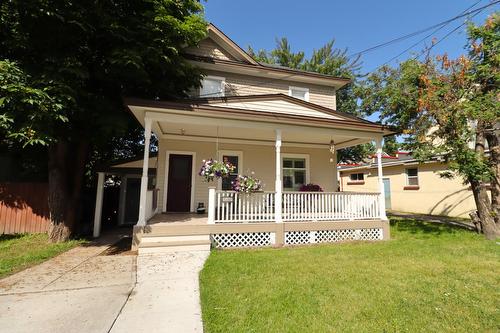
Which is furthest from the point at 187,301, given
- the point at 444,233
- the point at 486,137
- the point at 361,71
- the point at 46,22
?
the point at 361,71

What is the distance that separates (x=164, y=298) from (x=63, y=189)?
19.6 feet

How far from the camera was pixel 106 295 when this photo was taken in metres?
3.79

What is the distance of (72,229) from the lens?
7.88 m

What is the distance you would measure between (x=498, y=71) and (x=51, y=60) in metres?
12.5

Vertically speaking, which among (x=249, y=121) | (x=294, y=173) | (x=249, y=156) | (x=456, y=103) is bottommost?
(x=294, y=173)

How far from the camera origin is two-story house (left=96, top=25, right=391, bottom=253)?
260 inches

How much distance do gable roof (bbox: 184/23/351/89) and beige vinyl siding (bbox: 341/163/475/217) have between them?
724 cm

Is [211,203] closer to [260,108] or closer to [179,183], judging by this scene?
[179,183]

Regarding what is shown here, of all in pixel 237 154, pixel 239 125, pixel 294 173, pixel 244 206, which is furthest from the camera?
pixel 294 173

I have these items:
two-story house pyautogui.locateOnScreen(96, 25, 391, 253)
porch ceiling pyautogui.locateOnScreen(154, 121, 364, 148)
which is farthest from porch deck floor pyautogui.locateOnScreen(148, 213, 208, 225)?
porch ceiling pyautogui.locateOnScreen(154, 121, 364, 148)

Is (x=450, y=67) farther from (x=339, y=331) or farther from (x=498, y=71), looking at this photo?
(x=339, y=331)

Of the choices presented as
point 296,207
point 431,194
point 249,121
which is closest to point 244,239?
point 296,207

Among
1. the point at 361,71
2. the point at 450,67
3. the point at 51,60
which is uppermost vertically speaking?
the point at 361,71

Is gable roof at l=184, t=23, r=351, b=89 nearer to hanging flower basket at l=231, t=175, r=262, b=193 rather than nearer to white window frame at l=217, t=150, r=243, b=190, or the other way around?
white window frame at l=217, t=150, r=243, b=190
